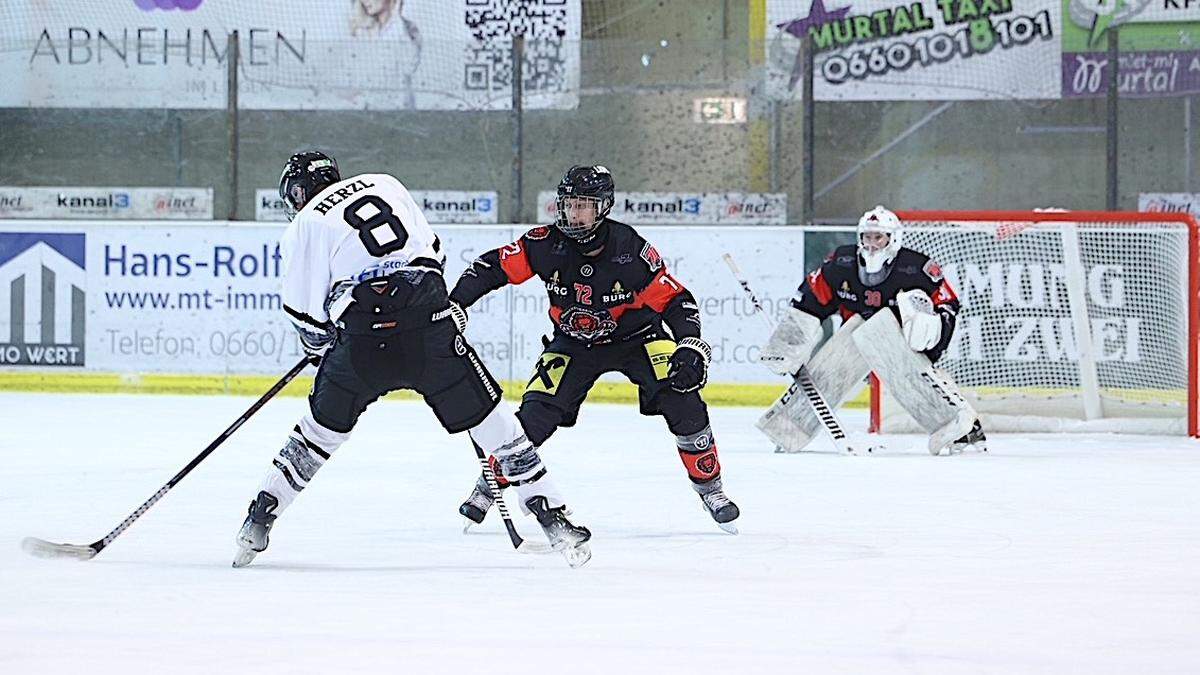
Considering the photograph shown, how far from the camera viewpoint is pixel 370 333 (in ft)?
13.6

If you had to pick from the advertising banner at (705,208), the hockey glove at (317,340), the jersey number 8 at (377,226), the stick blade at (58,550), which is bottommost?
the stick blade at (58,550)

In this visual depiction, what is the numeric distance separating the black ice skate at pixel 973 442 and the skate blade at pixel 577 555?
3.70 meters

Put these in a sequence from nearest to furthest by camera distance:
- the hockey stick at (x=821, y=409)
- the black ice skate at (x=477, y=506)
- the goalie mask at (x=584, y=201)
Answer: the goalie mask at (x=584, y=201) < the black ice skate at (x=477, y=506) < the hockey stick at (x=821, y=409)

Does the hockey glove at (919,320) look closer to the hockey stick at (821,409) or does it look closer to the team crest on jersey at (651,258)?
the hockey stick at (821,409)

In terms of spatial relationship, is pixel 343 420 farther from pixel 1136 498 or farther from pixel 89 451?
pixel 89 451

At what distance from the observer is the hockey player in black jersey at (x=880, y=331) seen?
24.8ft

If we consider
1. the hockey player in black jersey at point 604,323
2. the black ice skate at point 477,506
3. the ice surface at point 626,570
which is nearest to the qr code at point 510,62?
the ice surface at point 626,570

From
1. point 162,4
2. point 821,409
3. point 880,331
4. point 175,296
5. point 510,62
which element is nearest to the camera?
point 821,409

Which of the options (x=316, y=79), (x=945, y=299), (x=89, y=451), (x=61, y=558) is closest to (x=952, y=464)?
(x=945, y=299)

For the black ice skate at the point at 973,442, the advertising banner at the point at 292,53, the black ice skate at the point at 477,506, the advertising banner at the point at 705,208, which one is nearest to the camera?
the black ice skate at the point at 477,506

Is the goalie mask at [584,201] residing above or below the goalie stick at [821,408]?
above

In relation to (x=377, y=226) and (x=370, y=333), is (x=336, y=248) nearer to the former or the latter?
(x=377, y=226)

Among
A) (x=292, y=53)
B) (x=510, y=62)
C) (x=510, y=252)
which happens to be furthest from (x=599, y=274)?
(x=292, y=53)

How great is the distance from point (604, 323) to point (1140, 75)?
20.2ft
